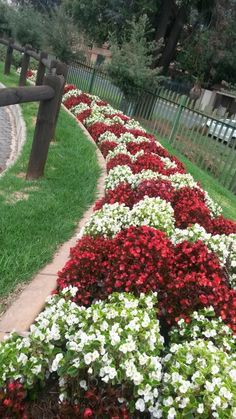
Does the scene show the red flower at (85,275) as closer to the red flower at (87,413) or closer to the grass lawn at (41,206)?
the grass lawn at (41,206)

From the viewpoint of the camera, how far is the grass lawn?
11.0ft

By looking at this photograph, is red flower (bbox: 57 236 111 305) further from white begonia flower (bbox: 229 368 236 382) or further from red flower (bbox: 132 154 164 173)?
red flower (bbox: 132 154 164 173)

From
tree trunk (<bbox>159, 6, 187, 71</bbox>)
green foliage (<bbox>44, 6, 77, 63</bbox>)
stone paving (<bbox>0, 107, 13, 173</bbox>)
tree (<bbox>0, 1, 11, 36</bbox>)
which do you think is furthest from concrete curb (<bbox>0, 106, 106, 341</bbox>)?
tree (<bbox>0, 1, 11, 36</bbox>)

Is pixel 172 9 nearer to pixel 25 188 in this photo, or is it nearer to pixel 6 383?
pixel 25 188

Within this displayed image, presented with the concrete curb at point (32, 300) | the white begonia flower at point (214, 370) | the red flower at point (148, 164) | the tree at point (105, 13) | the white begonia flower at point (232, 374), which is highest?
the tree at point (105, 13)

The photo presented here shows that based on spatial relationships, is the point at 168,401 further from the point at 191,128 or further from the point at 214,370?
the point at 191,128

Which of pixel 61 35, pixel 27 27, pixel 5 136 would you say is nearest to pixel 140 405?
pixel 5 136

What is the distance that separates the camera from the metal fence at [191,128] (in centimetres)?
1047

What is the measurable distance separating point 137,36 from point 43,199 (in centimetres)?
1097

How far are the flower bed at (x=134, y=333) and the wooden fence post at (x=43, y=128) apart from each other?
6.25 ft

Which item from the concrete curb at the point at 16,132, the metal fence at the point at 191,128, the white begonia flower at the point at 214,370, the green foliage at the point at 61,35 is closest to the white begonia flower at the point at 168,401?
the white begonia flower at the point at 214,370

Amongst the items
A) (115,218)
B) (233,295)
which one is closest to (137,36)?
(115,218)

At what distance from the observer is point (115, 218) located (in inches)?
144

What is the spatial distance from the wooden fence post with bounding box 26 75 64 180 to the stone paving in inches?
43.1
